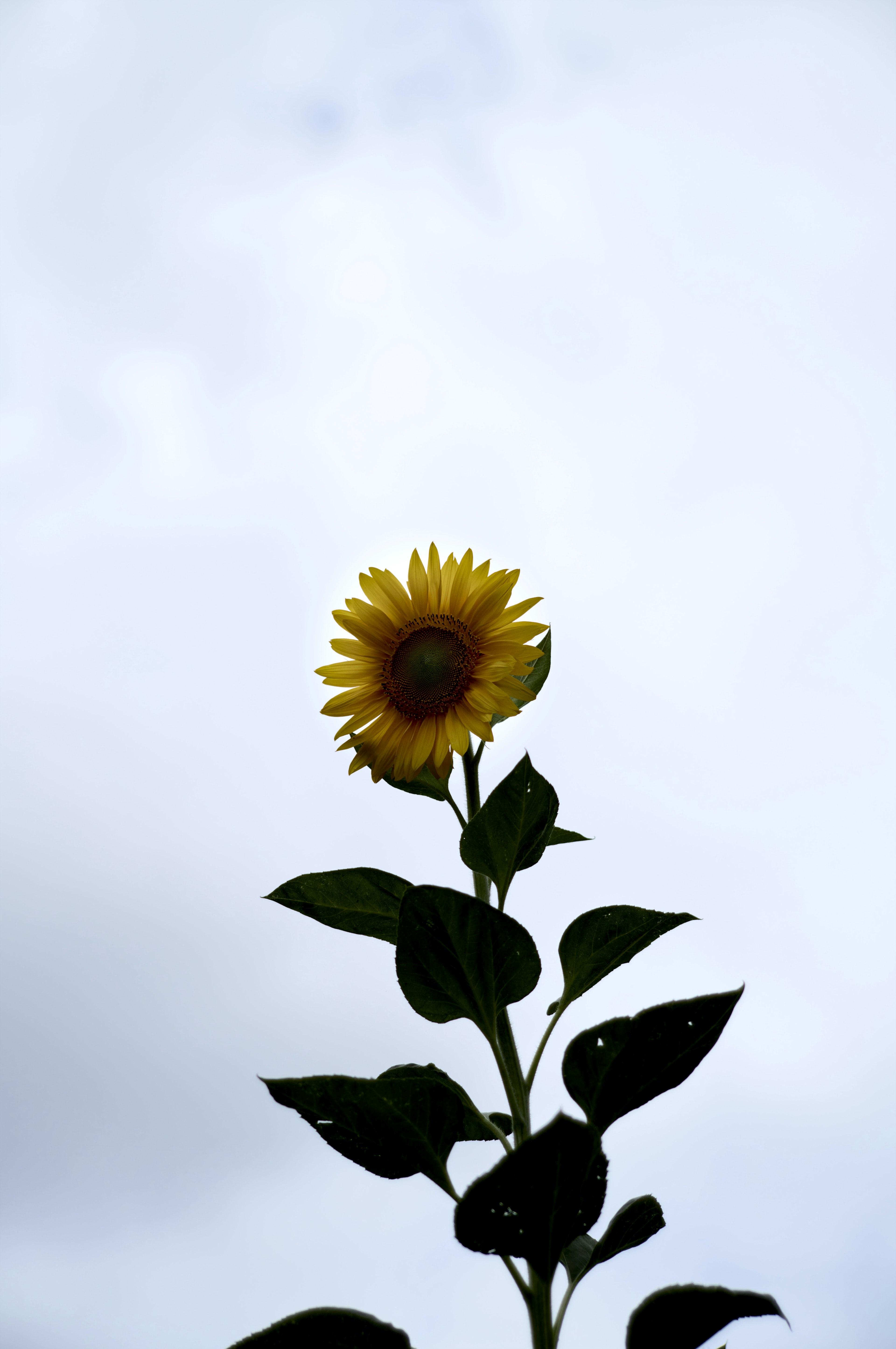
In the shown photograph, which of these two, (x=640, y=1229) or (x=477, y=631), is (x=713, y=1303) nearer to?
(x=640, y=1229)

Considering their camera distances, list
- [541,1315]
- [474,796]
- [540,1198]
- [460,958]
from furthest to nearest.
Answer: [474,796]
[460,958]
[541,1315]
[540,1198]

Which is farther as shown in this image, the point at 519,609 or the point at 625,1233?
the point at 519,609

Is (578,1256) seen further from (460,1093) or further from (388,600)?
(388,600)

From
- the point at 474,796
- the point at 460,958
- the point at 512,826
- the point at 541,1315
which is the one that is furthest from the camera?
the point at 474,796

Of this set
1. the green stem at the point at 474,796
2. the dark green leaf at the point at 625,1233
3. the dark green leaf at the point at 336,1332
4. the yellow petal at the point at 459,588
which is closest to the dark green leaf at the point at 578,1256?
the dark green leaf at the point at 625,1233

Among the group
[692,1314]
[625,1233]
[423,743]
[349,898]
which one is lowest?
[692,1314]

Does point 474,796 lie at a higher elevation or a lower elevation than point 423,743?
lower

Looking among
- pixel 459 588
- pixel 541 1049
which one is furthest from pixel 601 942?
pixel 459 588
